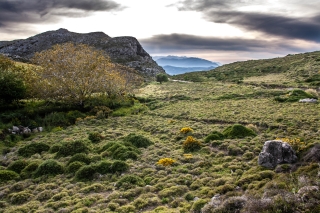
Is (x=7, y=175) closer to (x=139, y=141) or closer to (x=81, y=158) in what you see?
(x=81, y=158)

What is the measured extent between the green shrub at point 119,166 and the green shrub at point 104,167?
0.27 metres

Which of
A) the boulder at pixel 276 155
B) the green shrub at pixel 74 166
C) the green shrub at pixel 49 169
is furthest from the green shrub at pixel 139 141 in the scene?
the boulder at pixel 276 155

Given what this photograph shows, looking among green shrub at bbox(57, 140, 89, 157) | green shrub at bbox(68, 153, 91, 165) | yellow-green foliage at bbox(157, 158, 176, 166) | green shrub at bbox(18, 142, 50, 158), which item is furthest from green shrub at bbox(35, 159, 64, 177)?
yellow-green foliage at bbox(157, 158, 176, 166)

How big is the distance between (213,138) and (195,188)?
33.2 feet

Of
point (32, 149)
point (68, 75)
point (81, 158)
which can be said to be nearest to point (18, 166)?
point (32, 149)

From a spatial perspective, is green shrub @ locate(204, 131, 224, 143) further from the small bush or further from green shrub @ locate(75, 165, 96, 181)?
green shrub @ locate(75, 165, 96, 181)

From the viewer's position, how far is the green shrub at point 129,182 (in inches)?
616

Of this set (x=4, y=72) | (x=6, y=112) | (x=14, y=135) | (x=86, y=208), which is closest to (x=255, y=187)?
(x=86, y=208)

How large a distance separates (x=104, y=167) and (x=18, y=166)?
7591mm

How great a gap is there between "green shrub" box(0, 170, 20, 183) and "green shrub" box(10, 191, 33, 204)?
3.08 metres

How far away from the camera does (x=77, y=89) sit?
4459cm

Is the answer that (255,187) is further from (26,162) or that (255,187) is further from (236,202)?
(26,162)

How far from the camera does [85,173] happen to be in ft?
58.2

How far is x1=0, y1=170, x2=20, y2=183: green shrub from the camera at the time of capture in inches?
710
